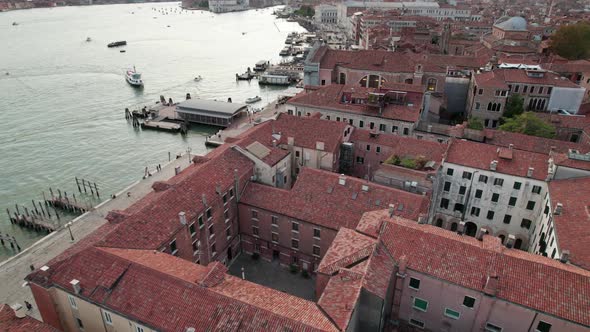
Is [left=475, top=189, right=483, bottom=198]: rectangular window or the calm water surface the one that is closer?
[left=475, top=189, right=483, bottom=198]: rectangular window

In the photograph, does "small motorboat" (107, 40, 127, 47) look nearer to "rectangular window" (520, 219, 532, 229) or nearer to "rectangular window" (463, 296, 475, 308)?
"rectangular window" (520, 219, 532, 229)

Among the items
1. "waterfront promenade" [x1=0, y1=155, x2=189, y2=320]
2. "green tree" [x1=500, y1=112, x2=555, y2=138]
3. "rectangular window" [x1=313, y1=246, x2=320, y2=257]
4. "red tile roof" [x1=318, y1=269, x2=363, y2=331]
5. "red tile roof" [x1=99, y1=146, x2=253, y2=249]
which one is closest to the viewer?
"red tile roof" [x1=318, y1=269, x2=363, y2=331]

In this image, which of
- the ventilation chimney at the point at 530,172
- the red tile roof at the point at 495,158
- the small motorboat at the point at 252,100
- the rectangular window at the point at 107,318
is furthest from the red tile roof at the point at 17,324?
the small motorboat at the point at 252,100

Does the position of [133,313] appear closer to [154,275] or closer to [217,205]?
[154,275]

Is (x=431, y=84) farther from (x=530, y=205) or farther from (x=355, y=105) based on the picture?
(x=530, y=205)

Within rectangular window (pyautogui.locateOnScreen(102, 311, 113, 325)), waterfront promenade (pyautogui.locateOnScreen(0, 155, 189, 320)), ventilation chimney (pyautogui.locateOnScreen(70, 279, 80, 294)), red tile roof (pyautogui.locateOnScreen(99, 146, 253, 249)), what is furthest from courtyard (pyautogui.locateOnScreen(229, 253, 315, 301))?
waterfront promenade (pyautogui.locateOnScreen(0, 155, 189, 320))

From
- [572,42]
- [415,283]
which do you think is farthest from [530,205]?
[572,42]
